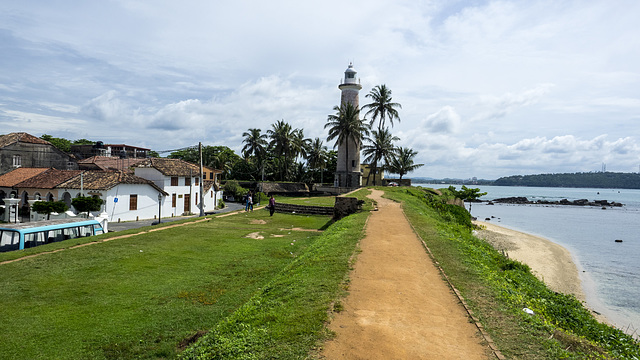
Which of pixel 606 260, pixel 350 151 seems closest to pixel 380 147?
pixel 350 151

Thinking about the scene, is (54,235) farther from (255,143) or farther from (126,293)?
(255,143)

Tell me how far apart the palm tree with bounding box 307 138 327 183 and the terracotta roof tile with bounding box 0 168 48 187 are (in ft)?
127

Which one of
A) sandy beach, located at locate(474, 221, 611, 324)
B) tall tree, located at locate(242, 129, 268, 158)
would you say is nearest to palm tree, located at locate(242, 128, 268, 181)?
tall tree, located at locate(242, 129, 268, 158)

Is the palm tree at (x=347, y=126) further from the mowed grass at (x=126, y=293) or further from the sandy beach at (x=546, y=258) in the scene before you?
the mowed grass at (x=126, y=293)

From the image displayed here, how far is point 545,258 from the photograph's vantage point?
94.1 feet

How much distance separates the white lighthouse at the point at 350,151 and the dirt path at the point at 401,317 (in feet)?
134

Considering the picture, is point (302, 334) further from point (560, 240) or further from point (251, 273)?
point (560, 240)

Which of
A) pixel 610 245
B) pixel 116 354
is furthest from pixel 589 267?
pixel 116 354

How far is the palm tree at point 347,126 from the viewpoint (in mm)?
49750

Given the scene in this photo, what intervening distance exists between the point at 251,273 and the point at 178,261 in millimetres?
3335

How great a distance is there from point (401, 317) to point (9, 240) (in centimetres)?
1777

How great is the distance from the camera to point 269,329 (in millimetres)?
6703

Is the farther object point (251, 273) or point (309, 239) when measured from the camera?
point (309, 239)

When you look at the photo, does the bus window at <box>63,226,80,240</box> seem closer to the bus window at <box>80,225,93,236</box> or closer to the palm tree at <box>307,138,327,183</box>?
the bus window at <box>80,225,93,236</box>
